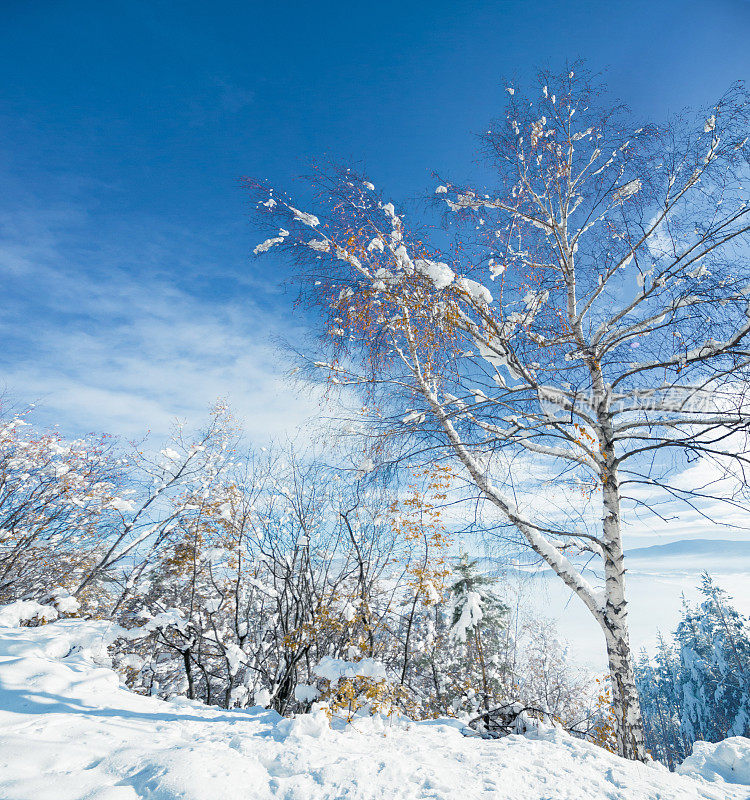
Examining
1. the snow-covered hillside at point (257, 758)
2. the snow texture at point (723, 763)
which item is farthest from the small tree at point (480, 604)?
the snow-covered hillside at point (257, 758)

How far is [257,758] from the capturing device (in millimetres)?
1979

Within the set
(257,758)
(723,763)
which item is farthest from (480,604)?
(257,758)

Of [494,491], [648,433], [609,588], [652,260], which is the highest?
[652,260]

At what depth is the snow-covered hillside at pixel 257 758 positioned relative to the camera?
5.32ft

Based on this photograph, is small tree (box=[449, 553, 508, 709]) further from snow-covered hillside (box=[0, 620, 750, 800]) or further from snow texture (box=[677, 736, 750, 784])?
A: snow-covered hillside (box=[0, 620, 750, 800])

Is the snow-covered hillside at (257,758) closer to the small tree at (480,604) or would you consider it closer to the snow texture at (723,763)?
the snow texture at (723,763)

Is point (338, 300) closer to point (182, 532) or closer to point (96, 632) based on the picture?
point (96, 632)

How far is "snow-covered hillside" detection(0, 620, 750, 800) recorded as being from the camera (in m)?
1.62

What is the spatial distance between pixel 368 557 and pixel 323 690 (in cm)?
220

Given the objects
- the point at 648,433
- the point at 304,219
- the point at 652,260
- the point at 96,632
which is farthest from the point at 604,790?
the point at 304,219

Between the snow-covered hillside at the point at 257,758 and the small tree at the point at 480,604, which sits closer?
the snow-covered hillside at the point at 257,758

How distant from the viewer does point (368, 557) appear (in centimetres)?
646

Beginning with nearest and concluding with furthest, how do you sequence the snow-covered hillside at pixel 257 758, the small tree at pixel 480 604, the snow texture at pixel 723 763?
the snow-covered hillside at pixel 257 758
the snow texture at pixel 723 763
the small tree at pixel 480 604

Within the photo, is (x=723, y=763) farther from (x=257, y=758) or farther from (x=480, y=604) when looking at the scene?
(x=480, y=604)
